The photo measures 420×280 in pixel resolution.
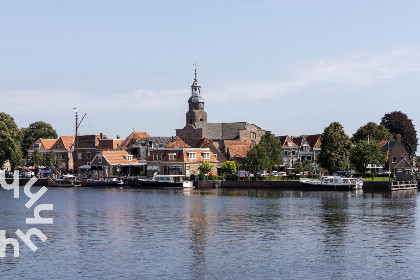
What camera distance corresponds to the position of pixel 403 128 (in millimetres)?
192625

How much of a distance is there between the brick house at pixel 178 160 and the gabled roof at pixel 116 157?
42.4 feet

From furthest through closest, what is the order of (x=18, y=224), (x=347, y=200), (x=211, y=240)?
(x=347, y=200) < (x=18, y=224) < (x=211, y=240)

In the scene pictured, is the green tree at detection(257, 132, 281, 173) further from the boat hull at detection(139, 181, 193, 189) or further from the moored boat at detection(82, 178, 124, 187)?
the moored boat at detection(82, 178, 124, 187)

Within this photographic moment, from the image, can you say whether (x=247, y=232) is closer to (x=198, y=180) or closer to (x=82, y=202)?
(x=82, y=202)

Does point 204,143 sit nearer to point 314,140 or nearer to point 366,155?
point 314,140

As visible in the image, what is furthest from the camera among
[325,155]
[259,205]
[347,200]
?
[325,155]

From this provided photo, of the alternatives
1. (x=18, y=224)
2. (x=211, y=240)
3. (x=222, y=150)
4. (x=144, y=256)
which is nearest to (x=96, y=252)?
(x=144, y=256)

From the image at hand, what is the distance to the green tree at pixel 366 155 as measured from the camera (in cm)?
14675

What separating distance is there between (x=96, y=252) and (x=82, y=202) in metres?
51.5

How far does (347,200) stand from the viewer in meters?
103

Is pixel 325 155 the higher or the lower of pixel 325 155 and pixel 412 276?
the higher

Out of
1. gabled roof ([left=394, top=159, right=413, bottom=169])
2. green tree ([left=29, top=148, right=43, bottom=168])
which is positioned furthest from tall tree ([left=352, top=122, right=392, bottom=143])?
green tree ([left=29, top=148, right=43, bottom=168])

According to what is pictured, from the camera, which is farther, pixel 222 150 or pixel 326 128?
pixel 222 150

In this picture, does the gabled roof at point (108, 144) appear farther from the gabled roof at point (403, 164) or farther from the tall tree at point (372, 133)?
the gabled roof at point (403, 164)
